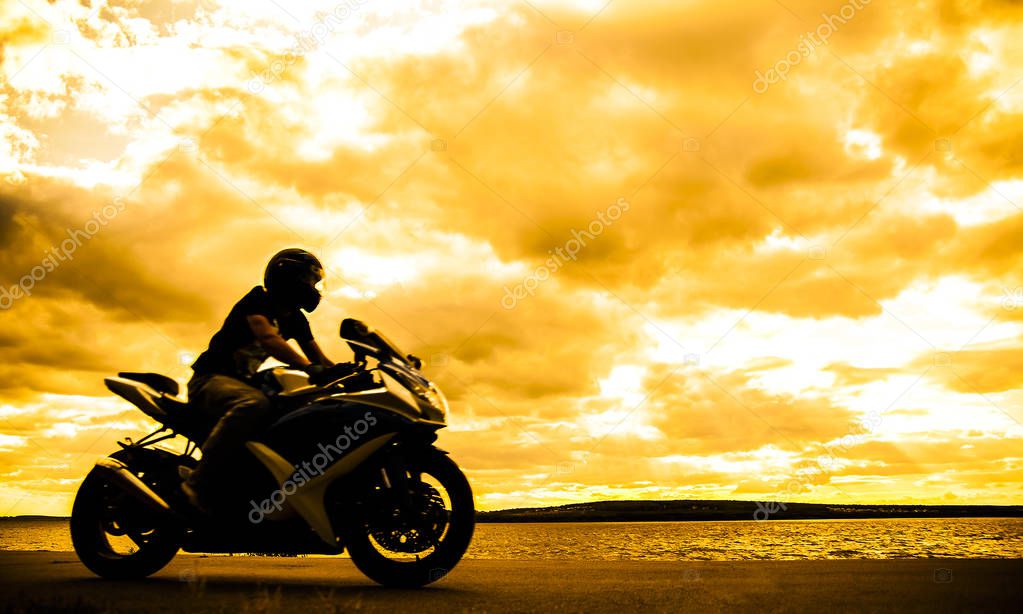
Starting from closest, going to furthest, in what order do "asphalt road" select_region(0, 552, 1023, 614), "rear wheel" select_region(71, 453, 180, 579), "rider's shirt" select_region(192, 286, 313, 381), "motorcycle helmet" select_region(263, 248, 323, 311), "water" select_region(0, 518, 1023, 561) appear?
"asphalt road" select_region(0, 552, 1023, 614), "rider's shirt" select_region(192, 286, 313, 381), "motorcycle helmet" select_region(263, 248, 323, 311), "rear wheel" select_region(71, 453, 180, 579), "water" select_region(0, 518, 1023, 561)

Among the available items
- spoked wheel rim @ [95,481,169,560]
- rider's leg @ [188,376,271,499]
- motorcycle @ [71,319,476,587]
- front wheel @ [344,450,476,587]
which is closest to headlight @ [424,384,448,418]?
motorcycle @ [71,319,476,587]

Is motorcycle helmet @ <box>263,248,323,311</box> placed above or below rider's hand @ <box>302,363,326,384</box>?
above

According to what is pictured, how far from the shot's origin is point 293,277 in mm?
6363

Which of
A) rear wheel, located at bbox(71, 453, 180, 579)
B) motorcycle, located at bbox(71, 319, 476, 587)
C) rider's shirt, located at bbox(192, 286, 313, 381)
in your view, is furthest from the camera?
rear wheel, located at bbox(71, 453, 180, 579)

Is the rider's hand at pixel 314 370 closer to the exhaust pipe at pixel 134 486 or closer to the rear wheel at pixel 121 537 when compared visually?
the exhaust pipe at pixel 134 486

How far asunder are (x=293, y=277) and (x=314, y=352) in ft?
2.28

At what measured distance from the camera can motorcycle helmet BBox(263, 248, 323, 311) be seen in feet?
20.9

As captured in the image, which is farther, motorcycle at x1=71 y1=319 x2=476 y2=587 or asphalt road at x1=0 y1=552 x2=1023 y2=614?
motorcycle at x1=71 y1=319 x2=476 y2=587

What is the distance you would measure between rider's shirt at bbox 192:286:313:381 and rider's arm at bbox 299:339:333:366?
15.9 inches

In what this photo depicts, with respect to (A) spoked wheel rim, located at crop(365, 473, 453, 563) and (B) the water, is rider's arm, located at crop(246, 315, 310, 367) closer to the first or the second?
(A) spoked wheel rim, located at crop(365, 473, 453, 563)

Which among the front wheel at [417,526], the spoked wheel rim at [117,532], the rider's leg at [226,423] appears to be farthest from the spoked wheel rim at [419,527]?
the spoked wheel rim at [117,532]

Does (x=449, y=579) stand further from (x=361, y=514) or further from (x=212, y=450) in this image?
(x=212, y=450)

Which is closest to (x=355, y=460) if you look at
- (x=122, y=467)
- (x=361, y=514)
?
(x=361, y=514)

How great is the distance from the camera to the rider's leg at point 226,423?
5.89m
